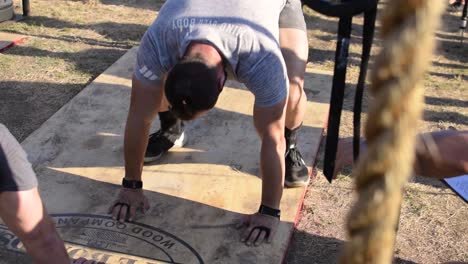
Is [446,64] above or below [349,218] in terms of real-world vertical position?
below

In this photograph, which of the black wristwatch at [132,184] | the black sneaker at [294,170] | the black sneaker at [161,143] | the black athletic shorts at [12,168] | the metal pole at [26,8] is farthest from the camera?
the metal pole at [26,8]

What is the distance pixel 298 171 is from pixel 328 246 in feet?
1.65

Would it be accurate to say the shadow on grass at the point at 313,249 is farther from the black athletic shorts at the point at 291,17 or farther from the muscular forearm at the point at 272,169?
the black athletic shorts at the point at 291,17

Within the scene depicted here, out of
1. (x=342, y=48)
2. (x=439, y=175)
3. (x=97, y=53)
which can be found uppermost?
(x=342, y=48)

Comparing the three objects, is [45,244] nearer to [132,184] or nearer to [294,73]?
[132,184]

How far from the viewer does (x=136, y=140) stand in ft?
9.14

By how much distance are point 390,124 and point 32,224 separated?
1.69 meters

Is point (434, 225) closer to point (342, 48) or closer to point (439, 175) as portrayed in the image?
point (439, 175)

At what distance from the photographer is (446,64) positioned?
209 inches

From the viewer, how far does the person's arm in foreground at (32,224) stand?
78.3 inches

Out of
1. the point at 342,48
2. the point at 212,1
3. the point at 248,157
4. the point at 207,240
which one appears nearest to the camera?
the point at 342,48

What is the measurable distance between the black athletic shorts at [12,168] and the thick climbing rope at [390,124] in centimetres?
152

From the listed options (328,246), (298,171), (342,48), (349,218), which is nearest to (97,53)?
(298,171)

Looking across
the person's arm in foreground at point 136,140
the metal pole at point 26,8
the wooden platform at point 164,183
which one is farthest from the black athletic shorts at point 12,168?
the metal pole at point 26,8
